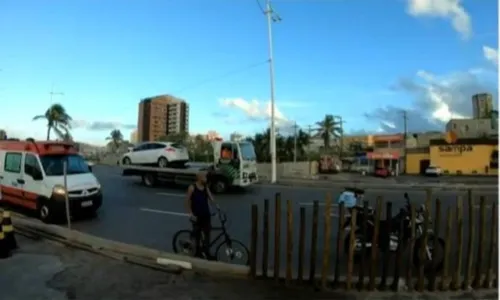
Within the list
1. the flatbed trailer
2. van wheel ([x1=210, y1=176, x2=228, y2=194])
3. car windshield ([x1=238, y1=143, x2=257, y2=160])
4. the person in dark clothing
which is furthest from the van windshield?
the person in dark clothing

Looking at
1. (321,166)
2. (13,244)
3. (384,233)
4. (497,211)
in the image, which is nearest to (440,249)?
(384,233)

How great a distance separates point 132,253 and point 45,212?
667cm

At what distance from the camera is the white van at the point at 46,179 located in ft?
47.9

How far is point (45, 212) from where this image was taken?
14.5m

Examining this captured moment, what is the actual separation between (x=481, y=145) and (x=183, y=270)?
66.5 metres

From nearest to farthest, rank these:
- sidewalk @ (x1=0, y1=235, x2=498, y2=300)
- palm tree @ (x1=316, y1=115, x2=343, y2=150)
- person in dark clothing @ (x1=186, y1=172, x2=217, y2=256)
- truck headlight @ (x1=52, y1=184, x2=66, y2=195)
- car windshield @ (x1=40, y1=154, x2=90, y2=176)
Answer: sidewalk @ (x1=0, y1=235, x2=498, y2=300) < person in dark clothing @ (x1=186, y1=172, x2=217, y2=256) < truck headlight @ (x1=52, y1=184, x2=66, y2=195) < car windshield @ (x1=40, y1=154, x2=90, y2=176) < palm tree @ (x1=316, y1=115, x2=343, y2=150)

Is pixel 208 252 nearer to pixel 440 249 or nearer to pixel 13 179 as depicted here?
pixel 440 249

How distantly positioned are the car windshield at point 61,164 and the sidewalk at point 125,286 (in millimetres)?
6831

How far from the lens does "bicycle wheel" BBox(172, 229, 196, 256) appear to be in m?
9.36

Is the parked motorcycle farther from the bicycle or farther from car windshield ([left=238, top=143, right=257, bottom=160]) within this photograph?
car windshield ([left=238, top=143, right=257, bottom=160])

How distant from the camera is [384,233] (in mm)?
8484

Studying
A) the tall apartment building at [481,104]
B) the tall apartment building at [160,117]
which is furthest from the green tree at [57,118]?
the tall apartment building at [481,104]

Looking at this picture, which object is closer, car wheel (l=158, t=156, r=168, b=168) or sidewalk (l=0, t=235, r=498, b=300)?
sidewalk (l=0, t=235, r=498, b=300)

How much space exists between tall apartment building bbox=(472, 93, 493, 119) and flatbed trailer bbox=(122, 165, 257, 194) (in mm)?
94445
